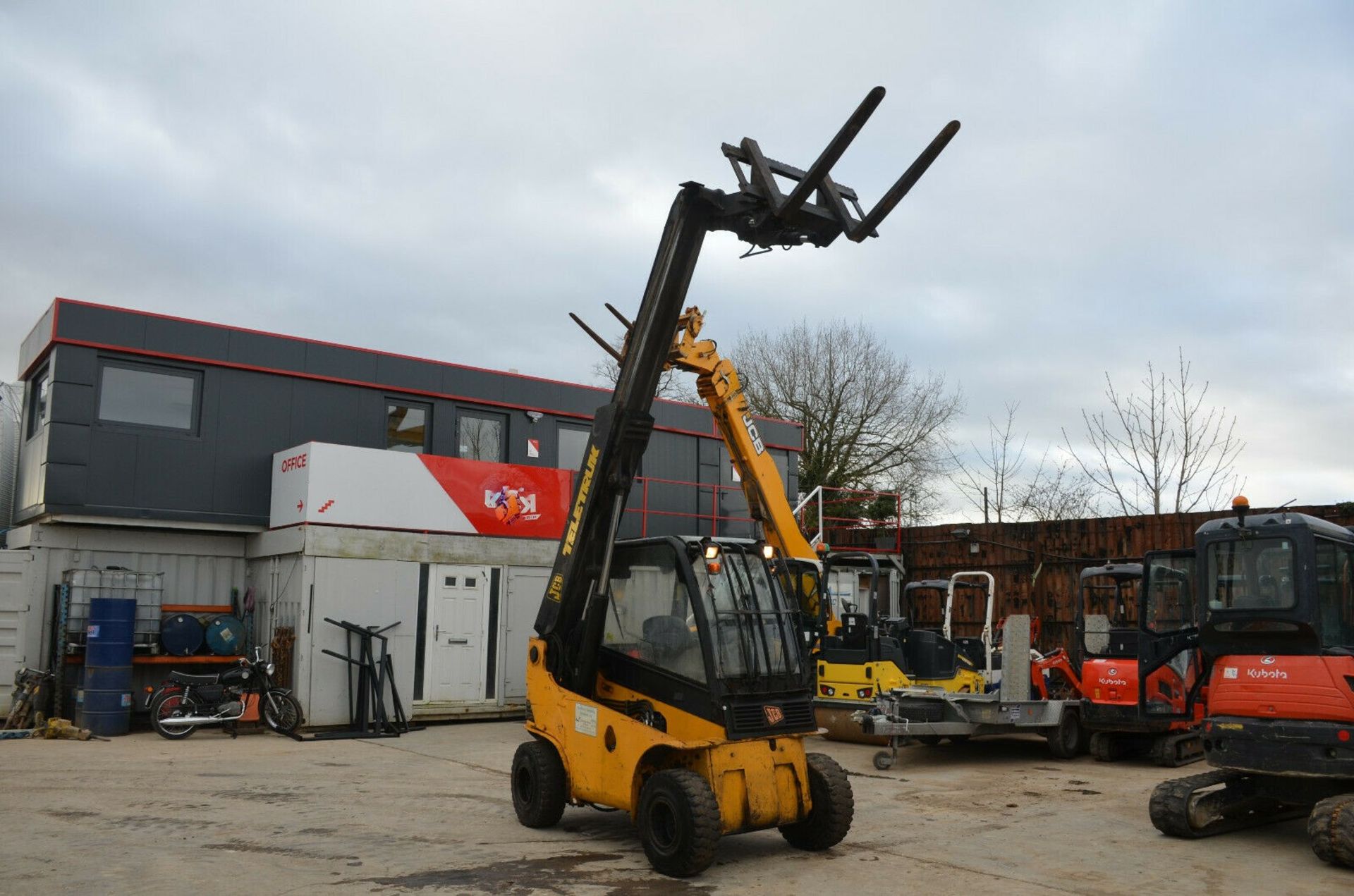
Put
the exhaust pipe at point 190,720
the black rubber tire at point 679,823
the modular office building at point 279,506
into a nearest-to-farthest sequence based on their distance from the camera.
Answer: the black rubber tire at point 679,823, the exhaust pipe at point 190,720, the modular office building at point 279,506

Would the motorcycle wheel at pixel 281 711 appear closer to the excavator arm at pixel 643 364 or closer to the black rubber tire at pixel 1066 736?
the excavator arm at pixel 643 364

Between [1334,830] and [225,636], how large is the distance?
13459mm

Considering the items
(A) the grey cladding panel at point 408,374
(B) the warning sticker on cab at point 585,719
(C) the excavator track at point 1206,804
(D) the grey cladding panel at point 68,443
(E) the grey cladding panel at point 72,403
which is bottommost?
(C) the excavator track at point 1206,804

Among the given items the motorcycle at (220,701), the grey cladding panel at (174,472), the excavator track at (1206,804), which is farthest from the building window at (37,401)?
the excavator track at (1206,804)

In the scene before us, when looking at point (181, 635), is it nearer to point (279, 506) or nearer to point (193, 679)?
point (193, 679)

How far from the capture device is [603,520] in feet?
27.2

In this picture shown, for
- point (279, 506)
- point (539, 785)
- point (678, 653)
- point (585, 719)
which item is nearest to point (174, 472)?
point (279, 506)

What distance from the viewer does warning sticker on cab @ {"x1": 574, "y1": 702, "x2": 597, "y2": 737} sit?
7.91 meters

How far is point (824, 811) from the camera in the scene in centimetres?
762

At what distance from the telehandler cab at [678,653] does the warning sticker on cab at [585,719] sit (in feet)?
0.06

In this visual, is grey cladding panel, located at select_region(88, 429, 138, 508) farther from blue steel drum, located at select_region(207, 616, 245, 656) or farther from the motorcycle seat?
the motorcycle seat

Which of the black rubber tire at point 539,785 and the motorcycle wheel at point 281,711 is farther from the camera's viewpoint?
the motorcycle wheel at point 281,711

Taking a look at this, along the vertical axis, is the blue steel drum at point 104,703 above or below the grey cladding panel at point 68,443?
below

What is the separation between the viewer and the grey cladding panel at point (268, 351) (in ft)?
53.1
